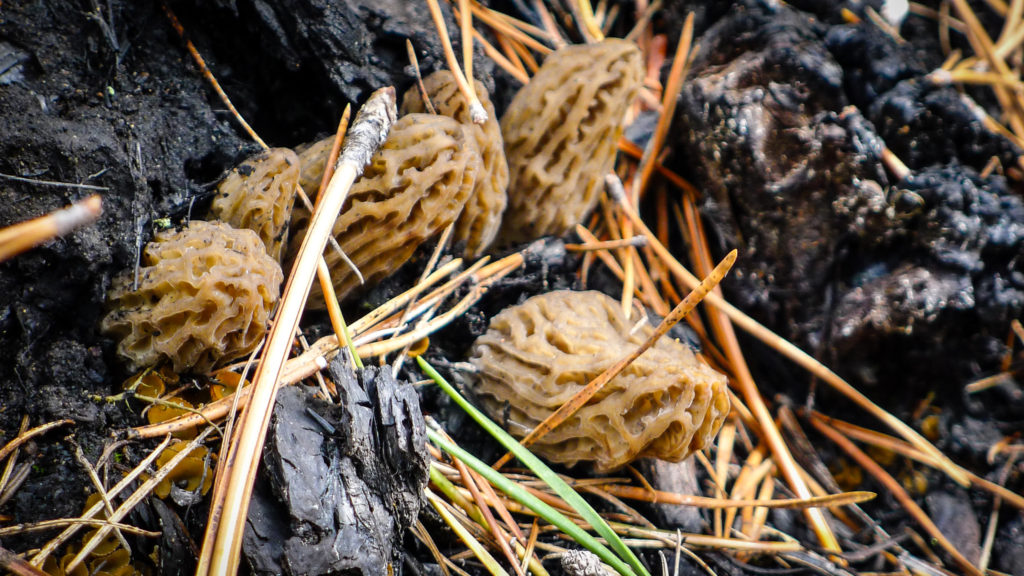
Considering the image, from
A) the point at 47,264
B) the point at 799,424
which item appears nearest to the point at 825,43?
the point at 799,424

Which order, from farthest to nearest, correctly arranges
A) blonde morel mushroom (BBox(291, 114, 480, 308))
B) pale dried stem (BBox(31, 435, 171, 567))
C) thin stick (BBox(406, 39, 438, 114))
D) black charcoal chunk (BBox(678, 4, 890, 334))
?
black charcoal chunk (BBox(678, 4, 890, 334)) < thin stick (BBox(406, 39, 438, 114)) < blonde morel mushroom (BBox(291, 114, 480, 308)) < pale dried stem (BBox(31, 435, 171, 567))

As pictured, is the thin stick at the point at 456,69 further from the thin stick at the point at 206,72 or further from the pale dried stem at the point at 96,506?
the pale dried stem at the point at 96,506

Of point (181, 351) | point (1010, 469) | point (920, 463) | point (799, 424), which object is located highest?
point (181, 351)

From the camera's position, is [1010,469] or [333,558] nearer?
[333,558]

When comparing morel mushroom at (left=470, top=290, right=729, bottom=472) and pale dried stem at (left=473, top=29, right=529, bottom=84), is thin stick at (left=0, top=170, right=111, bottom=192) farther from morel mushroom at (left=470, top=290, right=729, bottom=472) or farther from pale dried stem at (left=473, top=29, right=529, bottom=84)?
pale dried stem at (left=473, top=29, right=529, bottom=84)

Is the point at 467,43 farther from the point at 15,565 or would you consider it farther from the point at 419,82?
the point at 15,565

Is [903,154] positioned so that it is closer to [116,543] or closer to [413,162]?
[413,162]

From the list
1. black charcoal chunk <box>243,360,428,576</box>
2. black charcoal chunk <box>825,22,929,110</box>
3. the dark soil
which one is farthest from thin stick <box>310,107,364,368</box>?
black charcoal chunk <box>825,22,929,110</box>

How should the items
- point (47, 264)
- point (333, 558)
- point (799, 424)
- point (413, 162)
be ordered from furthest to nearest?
point (799, 424) → point (413, 162) → point (47, 264) → point (333, 558)
